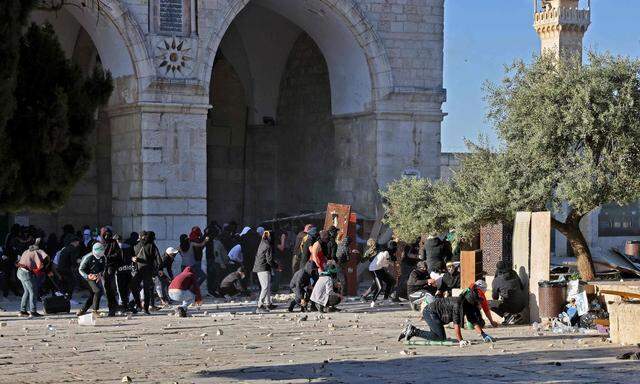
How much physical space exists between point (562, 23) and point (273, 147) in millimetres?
15128

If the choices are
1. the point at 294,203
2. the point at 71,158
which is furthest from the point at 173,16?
the point at 71,158

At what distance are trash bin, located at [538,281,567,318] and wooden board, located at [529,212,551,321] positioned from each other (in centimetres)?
23

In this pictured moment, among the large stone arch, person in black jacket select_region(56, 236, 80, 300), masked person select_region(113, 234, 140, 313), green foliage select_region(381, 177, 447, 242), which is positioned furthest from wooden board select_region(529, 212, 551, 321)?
the large stone arch

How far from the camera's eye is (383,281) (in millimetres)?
19906

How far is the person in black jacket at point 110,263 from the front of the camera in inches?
696

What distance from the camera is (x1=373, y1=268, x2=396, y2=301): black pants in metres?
19.8

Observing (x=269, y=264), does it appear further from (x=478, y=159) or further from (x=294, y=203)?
(x=294, y=203)

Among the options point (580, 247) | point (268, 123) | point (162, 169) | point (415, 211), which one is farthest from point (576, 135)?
point (268, 123)

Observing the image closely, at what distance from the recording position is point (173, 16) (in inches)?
868

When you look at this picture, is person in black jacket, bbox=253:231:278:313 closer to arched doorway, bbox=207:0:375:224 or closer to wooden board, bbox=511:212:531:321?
wooden board, bbox=511:212:531:321

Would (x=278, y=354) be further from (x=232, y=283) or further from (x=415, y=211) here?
(x=415, y=211)

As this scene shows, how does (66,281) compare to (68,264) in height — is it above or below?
below

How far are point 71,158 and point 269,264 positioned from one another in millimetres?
8825

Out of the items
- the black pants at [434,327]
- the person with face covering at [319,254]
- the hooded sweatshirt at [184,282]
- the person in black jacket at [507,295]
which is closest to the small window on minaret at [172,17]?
the person with face covering at [319,254]
